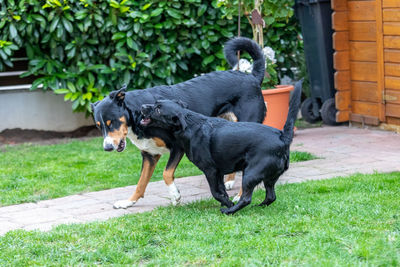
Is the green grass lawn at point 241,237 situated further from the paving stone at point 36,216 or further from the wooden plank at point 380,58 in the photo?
the wooden plank at point 380,58

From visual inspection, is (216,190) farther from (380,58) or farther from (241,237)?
(380,58)

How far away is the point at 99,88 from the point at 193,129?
402 centimetres

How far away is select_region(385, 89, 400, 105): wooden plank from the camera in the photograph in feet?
23.8

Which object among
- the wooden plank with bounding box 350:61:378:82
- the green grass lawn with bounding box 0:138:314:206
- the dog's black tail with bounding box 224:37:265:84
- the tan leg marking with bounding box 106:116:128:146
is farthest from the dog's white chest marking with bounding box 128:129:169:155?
the wooden plank with bounding box 350:61:378:82

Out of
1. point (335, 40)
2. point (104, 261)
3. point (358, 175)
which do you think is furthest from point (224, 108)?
point (335, 40)

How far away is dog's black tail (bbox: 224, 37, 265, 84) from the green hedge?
258cm

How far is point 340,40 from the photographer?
7.86 metres

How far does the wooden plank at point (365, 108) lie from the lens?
768 cm

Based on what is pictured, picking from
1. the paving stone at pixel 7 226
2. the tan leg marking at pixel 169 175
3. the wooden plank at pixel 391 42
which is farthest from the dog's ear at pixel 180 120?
the wooden plank at pixel 391 42

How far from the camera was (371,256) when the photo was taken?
3080 mm

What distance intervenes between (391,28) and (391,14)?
168mm

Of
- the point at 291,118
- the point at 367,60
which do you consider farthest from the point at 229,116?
the point at 367,60

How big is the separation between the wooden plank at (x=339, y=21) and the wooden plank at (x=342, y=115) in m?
1.12

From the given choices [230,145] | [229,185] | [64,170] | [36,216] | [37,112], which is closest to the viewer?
[230,145]
